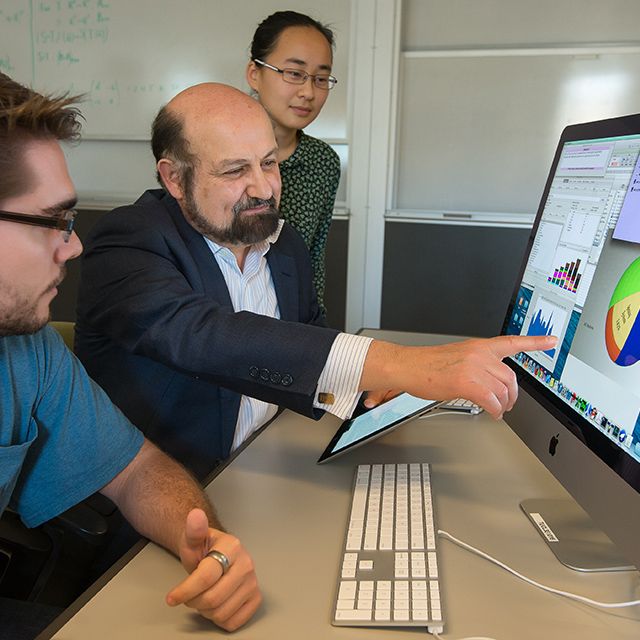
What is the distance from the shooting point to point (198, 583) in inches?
24.5

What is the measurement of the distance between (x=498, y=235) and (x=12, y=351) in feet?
8.73

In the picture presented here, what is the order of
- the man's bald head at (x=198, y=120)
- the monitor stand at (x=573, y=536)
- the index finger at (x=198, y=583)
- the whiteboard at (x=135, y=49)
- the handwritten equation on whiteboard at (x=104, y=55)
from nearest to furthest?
→ the index finger at (x=198, y=583)
the monitor stand at (x=573, y=536)
the man's bald head at (x=198, y=120)
the whiteboard at (x=135, y=49)
the handwritten equation on whiteboard at (x=104, y=55)

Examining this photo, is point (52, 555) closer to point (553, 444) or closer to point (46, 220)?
point (46, 220)

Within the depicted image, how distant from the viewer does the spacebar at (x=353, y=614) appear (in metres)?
0.64

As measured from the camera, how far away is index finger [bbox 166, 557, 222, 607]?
61cm

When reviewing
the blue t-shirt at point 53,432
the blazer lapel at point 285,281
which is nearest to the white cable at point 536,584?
the blue t-shirt at point 53,432

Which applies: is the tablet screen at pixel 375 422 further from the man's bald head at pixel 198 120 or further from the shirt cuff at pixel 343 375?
the man's bald head at pixel 198 120

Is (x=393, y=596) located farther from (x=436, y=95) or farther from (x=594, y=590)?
(x=436, y=95)

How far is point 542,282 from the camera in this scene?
970 mm

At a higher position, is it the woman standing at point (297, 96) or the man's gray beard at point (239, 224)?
the woman standing at point (297, 96)

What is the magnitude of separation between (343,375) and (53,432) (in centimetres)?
44

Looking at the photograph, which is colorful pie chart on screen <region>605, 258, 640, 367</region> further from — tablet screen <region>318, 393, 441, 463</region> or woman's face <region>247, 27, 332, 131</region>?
woman's face <region>247, 27, 332, 131</region>

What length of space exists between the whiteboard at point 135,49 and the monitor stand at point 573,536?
8.75ft

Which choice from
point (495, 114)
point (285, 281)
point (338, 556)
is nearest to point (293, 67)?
point (285, 281)
